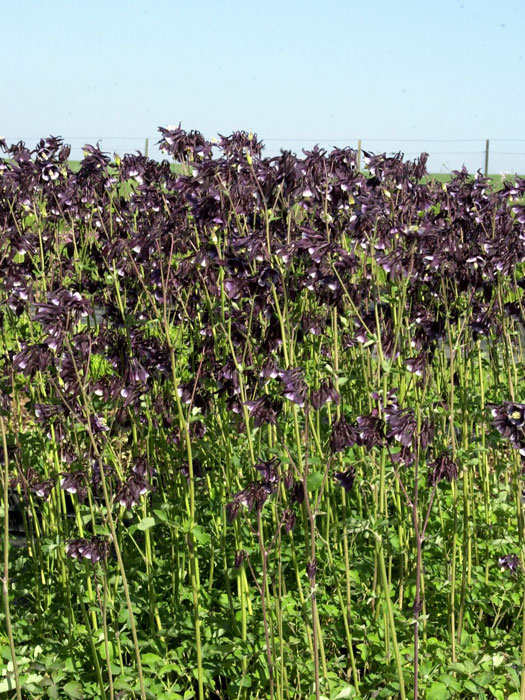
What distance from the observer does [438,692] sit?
136 inches

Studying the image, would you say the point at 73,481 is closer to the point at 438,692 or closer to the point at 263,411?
the point at 263,411

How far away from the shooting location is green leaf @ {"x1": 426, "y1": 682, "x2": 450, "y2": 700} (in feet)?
11.3

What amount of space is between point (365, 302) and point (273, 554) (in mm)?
1433

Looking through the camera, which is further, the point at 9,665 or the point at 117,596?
the point at 117,596

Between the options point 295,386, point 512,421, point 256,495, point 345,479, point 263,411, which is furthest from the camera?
point 345,479

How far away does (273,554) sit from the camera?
4168mm

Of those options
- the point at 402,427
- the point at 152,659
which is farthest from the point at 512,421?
the point at 152,659

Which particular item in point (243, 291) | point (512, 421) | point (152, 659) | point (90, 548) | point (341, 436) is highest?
point (243, 291)

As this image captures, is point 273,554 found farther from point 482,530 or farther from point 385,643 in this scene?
point 482,530

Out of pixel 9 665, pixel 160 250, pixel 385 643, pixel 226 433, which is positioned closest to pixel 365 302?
pixel 226 433

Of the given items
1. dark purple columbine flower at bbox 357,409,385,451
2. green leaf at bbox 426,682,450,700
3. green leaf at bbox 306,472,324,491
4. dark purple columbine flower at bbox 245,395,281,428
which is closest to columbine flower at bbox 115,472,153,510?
dark purple columbine flower at bbox 245,395,281,428

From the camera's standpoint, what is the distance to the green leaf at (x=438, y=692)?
3.44m

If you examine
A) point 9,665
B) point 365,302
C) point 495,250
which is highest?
point 495,250

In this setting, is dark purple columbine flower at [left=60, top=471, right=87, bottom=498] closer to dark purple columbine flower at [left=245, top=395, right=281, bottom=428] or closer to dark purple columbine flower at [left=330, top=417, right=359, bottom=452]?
dark purple columbine flower at [left=245, top=395, right=281, bottom=428]
